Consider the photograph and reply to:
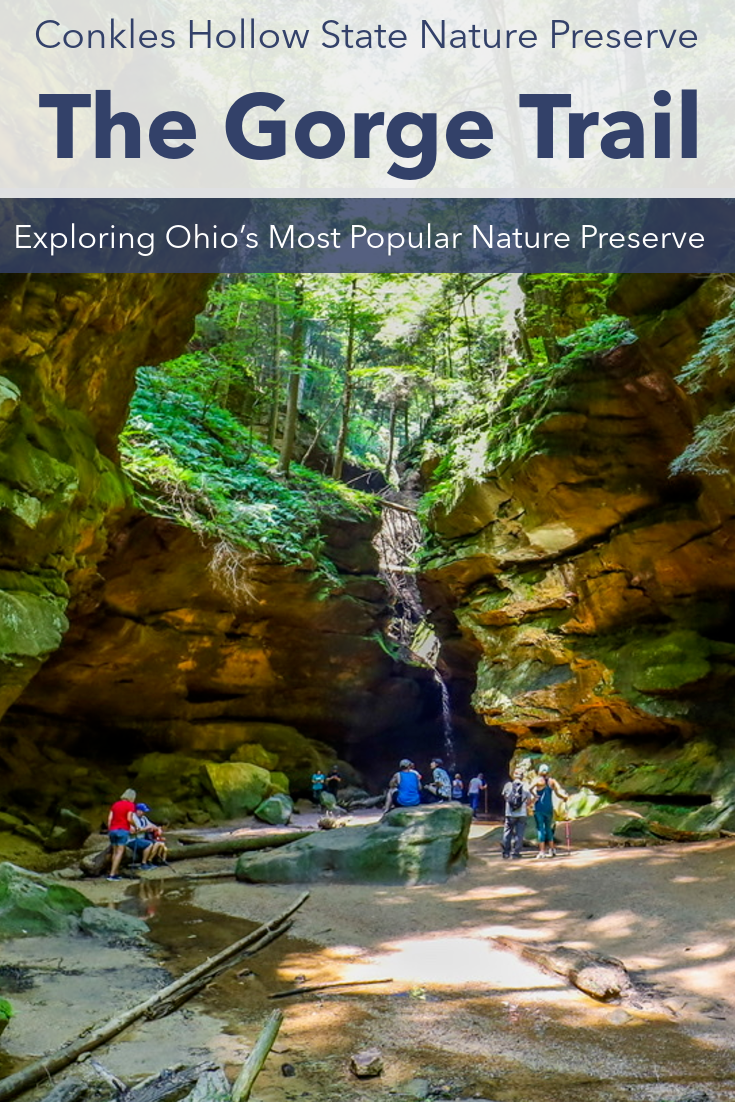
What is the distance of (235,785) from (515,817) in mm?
8504

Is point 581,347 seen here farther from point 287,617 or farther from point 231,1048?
point 231,1048

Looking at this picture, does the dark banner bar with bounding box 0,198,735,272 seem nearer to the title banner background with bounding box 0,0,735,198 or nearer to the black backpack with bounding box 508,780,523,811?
the title banner background with bounding box 0,0,735,198

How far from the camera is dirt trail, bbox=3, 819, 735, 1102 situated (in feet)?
13.8

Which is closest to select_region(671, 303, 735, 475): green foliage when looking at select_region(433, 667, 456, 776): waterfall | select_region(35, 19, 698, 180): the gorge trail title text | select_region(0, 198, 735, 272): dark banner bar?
select_region(0, 198, 735, 272): dark banner bar

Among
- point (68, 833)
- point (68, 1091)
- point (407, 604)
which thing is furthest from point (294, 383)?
point (68, 1091)

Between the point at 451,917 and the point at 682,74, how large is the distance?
14.0 meters

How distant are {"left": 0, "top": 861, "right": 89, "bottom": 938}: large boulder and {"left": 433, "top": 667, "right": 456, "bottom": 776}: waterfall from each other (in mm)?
17187

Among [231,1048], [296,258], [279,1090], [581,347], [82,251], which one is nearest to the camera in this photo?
[279,1090]

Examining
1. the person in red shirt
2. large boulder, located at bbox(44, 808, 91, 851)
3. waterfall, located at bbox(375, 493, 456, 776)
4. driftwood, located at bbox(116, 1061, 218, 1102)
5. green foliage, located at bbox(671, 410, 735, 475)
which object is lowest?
large boulder, located at bbox(44, 808, 91, 851)

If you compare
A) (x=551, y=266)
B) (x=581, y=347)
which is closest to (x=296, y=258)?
(x=551, y=266)

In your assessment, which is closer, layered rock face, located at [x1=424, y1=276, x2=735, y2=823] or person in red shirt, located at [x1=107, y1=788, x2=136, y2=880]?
person in red shirt, located at [x1=107, y1=788, x2=136, y2=880]

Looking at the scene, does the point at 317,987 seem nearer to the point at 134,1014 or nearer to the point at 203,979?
the point at 203,979

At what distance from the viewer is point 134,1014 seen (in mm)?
4812

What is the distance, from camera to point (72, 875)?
10.5m
